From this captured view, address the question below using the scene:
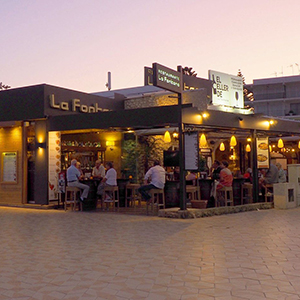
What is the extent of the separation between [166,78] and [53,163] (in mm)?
5177

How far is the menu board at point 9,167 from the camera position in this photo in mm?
14336

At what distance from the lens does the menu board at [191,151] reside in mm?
10859

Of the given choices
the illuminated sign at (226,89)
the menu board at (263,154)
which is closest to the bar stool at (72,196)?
the menu board at (263,154)

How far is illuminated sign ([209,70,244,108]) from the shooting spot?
60.6ft

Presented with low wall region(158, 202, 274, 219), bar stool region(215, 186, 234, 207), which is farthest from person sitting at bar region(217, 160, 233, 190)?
low wall region(158, 202, 274, 219)

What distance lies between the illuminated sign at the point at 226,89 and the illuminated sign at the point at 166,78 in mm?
7377

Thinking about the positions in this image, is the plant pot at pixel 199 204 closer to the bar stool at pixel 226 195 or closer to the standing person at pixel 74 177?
the bar stool at pixel 226 195

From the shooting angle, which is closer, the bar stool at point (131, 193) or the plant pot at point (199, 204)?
the plant pot at point (199, 204)

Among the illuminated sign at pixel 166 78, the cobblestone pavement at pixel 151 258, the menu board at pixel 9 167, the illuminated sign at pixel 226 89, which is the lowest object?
the cobblestone pavement at pixel 151 258

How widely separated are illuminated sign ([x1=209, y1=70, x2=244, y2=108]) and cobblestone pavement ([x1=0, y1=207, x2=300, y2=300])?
8.80 meters

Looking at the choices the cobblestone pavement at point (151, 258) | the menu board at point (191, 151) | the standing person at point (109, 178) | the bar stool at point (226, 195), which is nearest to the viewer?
the cobblestone pavement at point (151, 258)

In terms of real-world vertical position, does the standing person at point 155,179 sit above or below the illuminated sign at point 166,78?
below

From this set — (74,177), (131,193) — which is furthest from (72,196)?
(131,193)

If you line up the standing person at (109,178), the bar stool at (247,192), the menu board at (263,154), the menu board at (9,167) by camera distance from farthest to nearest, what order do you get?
the menu board at (9,167) < the menu board at (263,154) < the bar stool at (247,192) < the standing person at (109,178)
